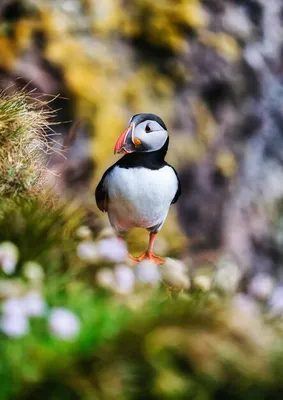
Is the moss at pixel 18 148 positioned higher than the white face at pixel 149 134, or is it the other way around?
the moss at pixel 18 148

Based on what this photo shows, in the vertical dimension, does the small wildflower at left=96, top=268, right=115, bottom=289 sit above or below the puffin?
below

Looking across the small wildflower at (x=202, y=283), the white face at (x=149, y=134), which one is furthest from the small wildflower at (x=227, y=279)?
the white face at (x=149, y=134)

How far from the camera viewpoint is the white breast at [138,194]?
81.2 inches

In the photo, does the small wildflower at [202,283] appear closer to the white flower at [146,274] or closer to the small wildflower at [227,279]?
the small wildflower at [227,279]

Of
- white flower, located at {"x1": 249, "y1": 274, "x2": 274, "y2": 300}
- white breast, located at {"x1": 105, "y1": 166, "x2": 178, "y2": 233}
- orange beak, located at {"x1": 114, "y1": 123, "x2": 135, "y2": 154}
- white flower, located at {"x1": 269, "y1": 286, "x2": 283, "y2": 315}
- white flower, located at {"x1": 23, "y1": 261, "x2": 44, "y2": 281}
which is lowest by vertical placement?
white flower, located at {"x1": 23, "y1": 261, "x2": 44, "y2": 281}

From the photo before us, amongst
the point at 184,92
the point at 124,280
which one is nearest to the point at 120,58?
the point at 184,92

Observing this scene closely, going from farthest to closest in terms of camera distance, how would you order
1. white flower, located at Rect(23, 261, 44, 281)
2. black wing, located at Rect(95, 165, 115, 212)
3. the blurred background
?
1. the blurred background
2. black wing, located at Rect(95, 165, 115, 212)
3. white flower, located at Rect(23, 261, 44, 281)

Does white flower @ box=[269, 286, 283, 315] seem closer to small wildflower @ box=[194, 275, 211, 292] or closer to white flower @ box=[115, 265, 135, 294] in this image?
small wildflower @ box=[194, 275, 211, 292]

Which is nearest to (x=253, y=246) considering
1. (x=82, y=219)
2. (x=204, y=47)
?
(x=204, y=47)

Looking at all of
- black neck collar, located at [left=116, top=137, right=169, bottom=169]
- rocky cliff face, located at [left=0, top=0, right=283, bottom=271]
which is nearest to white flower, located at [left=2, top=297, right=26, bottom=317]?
black neck collar, located at [left=116, top=137, right=169, bottom=169]

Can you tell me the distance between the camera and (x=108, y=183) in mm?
2121

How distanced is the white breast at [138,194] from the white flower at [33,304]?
0.74 m

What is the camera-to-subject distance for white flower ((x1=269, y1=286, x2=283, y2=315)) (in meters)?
1.80

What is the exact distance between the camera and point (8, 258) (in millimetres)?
1537
